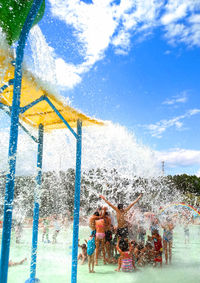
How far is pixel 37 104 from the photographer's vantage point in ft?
15.8

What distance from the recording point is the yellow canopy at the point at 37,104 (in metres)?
3.47

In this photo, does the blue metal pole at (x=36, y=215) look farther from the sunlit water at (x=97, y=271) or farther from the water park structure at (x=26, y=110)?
the sunlit water at (x=97, y=271)

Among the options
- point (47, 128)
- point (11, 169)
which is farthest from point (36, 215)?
point (11, 169)

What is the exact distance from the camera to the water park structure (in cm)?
272

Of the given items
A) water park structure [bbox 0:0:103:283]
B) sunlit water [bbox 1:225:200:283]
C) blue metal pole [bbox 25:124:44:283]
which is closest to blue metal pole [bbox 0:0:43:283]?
water park structure [bbox 0:0:103:283]

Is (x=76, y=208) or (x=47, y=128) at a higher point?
(x=47, y=128)

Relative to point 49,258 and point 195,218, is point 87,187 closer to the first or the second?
point 195,218

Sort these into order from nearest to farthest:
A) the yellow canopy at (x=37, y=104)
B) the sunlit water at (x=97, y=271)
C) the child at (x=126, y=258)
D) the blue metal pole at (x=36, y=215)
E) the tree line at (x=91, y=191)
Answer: the yellow canopy at (x=37, y=104) → the blue metal pole at (x=36, y=215) → the sunlit water at (x=97, y=271) → the child at (x=126, y=258) → the tree line at (x=91, y=191)

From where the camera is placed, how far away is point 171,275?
580cm

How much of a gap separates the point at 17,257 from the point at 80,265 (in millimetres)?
1882

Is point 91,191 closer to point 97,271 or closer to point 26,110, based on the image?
point 97,271

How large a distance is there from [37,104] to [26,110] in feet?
0.86

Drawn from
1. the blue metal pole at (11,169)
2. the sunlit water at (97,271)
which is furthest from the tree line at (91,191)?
the blue metal pole at (11,169)

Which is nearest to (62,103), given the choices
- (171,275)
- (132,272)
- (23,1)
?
(23,1)
